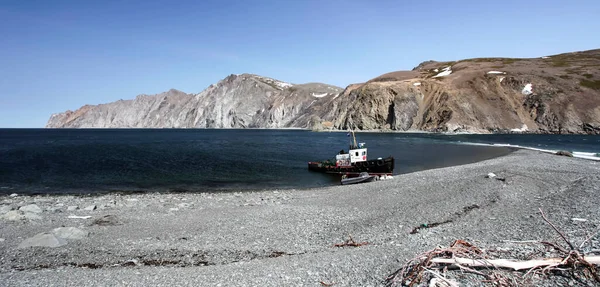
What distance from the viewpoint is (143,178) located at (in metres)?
33.0

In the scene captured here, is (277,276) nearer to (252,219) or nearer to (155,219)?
(252,219)

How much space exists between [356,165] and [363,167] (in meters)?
0.94

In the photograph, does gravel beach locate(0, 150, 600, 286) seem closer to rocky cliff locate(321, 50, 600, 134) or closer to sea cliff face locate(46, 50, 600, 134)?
rocky cliff locate(321, 50, 600, 134)

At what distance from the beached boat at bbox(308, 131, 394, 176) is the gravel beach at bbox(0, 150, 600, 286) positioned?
39.6 ft

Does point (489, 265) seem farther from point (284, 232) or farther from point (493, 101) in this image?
point (493, 101)

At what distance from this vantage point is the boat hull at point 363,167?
113ft

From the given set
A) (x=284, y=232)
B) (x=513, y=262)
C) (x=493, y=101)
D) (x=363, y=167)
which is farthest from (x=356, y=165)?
(x=493, y=101)

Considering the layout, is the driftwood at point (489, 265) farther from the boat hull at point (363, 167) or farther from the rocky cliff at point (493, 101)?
the rocky cliff at point (493, 101)

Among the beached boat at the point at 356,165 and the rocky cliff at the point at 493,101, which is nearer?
the beached boat at the point at 356,165

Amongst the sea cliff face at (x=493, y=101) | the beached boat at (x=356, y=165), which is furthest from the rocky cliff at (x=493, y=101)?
the beached boat at (x=356, y=165)

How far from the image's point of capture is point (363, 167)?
3628 cm

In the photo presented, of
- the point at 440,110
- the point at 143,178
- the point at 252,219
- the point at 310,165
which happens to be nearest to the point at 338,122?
the point at 440,110

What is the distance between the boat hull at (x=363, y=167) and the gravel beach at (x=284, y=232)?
1199cm

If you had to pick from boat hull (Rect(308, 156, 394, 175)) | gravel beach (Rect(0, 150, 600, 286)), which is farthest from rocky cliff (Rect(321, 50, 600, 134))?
gravel beach (Rect(0, 150, 600, 286))
